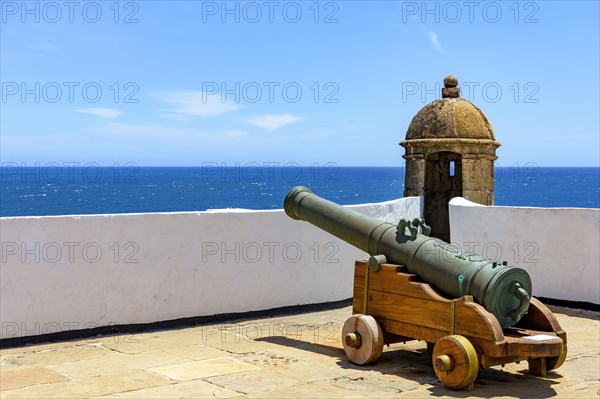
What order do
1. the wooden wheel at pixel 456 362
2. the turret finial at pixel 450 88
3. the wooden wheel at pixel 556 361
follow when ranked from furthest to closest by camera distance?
the turret finial at pixel 450 88 → the wooden wheel at pixel 556 361 → the wooden wheel at pixel 456 362

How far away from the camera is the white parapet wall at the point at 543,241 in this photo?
981cm

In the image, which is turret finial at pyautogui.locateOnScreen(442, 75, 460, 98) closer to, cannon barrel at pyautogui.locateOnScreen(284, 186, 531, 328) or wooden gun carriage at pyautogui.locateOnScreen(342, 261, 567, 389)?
cannon barrel at pyautogui.locateOnScreen(284, 186, 531, 328)

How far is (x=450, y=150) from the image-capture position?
12.2 metres

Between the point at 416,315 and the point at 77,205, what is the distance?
226 ft

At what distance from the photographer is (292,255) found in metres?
9.70

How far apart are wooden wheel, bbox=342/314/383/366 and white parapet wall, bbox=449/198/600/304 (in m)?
3.86

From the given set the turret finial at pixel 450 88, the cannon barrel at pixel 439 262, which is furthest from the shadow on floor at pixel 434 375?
the turret finial at pixel 450 88

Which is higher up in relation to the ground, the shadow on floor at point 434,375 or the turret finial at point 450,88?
the turret finial at point 450,88

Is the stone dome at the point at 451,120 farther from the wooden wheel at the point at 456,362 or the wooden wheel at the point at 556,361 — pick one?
the wooden wheel at the point at 456,362

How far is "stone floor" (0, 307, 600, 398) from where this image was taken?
242 inches

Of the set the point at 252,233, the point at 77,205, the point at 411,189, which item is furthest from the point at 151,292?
the point at 77,205

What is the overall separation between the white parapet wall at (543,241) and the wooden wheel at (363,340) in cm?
386

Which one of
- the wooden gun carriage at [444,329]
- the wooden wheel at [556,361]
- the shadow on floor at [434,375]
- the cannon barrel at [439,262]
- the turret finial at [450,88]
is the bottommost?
the shadow on floor at [434,375]

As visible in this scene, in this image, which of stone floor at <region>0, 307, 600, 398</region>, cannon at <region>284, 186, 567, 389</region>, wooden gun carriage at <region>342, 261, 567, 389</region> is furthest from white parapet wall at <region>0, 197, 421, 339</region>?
wooden gun carriage at <region>342, 261, 567, 389</region>
